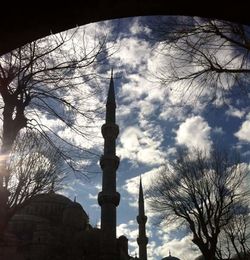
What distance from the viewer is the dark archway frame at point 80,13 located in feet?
8.61

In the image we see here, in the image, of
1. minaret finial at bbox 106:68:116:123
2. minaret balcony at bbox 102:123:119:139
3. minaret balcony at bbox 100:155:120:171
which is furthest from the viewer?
minaret finial at bbox 106:68:116:123

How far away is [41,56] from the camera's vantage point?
6.29 metres

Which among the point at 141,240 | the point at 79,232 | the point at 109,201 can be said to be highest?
the point at 109,201

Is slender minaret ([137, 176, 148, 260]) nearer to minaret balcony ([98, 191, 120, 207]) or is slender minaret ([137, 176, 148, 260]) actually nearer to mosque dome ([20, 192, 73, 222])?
mosque dome ([20, 192, 73, 222])

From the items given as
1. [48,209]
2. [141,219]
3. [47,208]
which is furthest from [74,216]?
[141,219]

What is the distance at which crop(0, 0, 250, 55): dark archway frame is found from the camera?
262 centimetres

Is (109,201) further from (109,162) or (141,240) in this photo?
(141,240)

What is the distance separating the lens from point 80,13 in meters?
2.79

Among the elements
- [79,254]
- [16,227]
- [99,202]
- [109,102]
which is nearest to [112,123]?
[109,102]

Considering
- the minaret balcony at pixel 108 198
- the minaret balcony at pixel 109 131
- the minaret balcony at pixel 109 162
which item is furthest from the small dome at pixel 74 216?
the minaret balcony at pixel 109 131

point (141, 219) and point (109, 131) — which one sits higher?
point (109, 131)

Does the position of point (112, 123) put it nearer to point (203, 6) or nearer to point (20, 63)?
point (20, 63)

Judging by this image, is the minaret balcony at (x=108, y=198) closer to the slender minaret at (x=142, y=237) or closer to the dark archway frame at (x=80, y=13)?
the slender minaret at (x=142, y=237)

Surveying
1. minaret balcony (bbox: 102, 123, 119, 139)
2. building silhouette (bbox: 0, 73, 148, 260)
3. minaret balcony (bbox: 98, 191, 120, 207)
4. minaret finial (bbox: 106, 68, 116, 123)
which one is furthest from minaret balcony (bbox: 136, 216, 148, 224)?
minaret finial (bbox: 106, 68, 116, 123)
